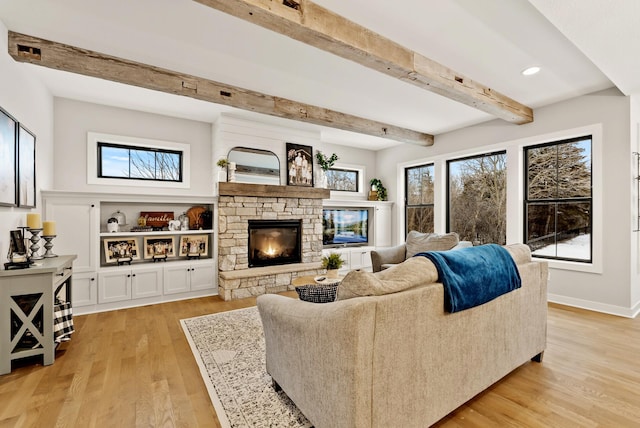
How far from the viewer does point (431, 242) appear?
14.5 feet

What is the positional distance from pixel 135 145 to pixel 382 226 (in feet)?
15.6

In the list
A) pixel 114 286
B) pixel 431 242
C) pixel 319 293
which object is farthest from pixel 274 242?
pixel 319 293

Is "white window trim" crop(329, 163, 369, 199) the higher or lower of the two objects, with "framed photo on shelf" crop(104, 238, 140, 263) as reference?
higher

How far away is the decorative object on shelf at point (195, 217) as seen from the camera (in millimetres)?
4598

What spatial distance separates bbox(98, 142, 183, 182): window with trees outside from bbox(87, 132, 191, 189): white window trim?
5 cm

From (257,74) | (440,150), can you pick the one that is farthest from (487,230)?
(257,74)

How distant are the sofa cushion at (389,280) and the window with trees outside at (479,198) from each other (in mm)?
3881

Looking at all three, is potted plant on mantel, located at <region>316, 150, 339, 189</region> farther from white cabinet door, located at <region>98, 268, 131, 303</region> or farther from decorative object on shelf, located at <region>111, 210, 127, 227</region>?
white cabinet door, located at <region>98, 268, 131, 303</region>

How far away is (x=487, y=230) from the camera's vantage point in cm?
502

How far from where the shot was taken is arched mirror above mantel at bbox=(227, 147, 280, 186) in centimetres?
465

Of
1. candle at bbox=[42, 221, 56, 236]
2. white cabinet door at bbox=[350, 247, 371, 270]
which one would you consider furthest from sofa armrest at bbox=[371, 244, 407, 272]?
candle at bbox=[42, 221, 56, 236]

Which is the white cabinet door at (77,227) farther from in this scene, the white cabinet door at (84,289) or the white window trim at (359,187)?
the white window trim at (359,187)

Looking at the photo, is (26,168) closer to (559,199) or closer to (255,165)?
(255,165)

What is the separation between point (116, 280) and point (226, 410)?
285 centimetres
